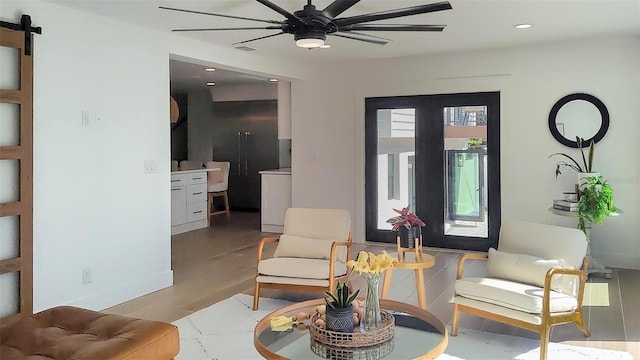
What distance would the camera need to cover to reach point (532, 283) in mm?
3557

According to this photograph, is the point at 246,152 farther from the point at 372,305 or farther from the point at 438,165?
the point at 372,305

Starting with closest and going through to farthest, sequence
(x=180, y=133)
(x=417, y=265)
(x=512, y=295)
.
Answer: (x=512, y=295) < (x=417, y=265) < (x=180, y=133)

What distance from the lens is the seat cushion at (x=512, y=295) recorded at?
129 inches

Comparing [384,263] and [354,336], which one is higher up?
[384,263]

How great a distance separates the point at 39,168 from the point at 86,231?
674mm

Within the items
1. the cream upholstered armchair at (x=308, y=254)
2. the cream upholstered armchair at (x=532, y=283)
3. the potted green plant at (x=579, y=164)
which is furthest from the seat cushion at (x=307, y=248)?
the potted green plant at (x=579, y=164)

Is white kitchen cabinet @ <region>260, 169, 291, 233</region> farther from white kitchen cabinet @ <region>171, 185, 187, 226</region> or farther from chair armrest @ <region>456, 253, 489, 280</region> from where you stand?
chair armrest @ <region>456, 253, 489, 280</region>

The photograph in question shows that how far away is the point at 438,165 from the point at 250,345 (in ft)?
13.2

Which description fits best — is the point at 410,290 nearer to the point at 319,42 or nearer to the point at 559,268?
the point at 559,268

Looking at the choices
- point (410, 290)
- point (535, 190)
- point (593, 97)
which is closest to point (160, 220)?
point (410, 290)

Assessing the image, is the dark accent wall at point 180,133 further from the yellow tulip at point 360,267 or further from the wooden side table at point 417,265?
the yellow tulip at point 360,267

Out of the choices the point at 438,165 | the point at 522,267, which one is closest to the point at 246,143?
the point at 438,165

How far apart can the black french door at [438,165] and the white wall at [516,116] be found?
138 millimetres

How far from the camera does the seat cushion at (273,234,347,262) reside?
456 cm
